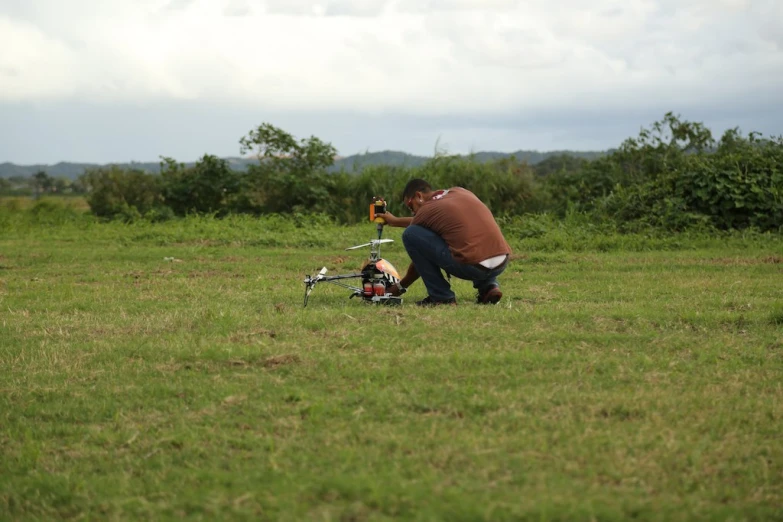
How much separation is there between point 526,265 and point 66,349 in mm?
7541

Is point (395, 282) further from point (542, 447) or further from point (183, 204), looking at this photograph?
point (183, 204)

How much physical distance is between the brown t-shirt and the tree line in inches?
301

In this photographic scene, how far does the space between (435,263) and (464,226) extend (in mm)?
491

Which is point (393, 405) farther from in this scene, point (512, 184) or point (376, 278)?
point (512, 184)

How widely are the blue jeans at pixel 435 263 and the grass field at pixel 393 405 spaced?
445mm

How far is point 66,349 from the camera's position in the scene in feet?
24.4

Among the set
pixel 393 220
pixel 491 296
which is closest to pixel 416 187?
pixel 393 220

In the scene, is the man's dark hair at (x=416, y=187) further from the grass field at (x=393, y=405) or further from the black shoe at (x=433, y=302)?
the grass field at (x=393, y=405)

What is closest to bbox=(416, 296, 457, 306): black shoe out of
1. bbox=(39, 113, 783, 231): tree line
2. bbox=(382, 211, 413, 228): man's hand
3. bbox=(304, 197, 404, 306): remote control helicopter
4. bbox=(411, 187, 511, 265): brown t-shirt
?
bbox=(304, 197, 404, 306): remote control helicopter

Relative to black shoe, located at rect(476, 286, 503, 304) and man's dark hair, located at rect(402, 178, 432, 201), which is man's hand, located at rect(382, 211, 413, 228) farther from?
black shoe, located at rect(476, 286, 503, 304)

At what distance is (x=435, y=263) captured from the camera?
9.30 metres

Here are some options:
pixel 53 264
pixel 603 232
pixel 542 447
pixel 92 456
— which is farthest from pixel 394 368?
pixel 603 232

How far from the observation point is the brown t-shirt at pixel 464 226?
9125 millimetres

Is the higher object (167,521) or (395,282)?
(395,282)
